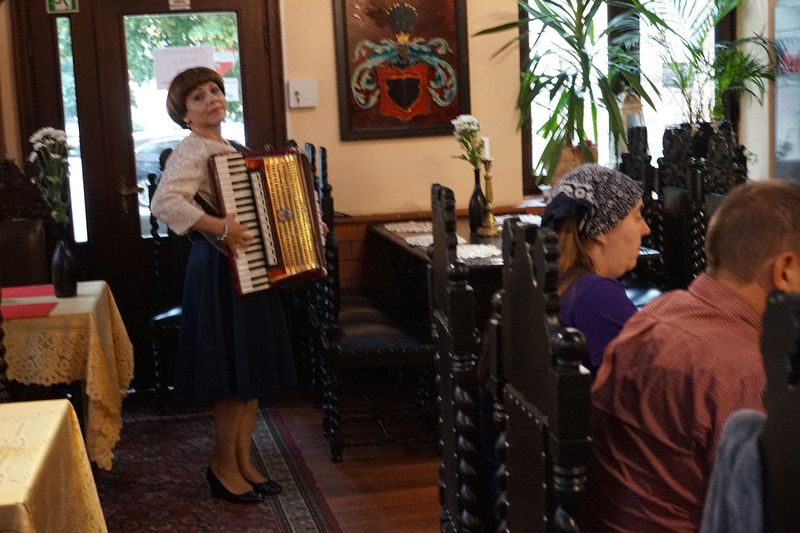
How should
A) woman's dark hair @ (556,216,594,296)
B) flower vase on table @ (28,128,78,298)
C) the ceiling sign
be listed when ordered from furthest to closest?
the ceiling sign → flower vase on table @ (28,128,78,298) → woman's dark hair @ (556,216,594,296)

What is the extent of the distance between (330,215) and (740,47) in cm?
298

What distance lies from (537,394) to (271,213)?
7.53 feet

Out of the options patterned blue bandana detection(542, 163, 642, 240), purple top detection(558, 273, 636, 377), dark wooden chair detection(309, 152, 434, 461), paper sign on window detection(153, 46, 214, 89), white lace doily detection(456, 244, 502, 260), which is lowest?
dark wooden chair detection(309, 152, 434, 461)

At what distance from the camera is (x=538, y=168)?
561 cm

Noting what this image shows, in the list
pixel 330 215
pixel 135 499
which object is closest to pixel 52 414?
pixel 135 499

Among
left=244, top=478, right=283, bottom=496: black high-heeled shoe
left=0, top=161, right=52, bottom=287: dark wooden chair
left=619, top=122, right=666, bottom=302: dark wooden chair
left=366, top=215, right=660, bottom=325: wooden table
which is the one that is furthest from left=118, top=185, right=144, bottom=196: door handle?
left=619, top=122, right=666, bottom=302: dark wooden chair

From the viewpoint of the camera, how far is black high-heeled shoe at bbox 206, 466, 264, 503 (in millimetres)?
3961

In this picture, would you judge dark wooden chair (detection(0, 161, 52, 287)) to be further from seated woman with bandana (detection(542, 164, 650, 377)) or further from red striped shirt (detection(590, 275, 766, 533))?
red striped shirt (detection(590, 275, 766, 533))

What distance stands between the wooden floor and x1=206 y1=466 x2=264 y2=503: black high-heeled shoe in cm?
25

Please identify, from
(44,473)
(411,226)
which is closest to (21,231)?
(411,226)

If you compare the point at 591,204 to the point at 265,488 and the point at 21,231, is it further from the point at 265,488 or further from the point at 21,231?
the point at 21,231

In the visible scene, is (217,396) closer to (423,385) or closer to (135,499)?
(135,499)

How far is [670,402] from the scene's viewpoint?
168 cm

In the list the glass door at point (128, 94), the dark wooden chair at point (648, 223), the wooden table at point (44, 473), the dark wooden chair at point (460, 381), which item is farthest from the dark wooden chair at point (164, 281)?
the dark wooden chair at point (460, 381)
